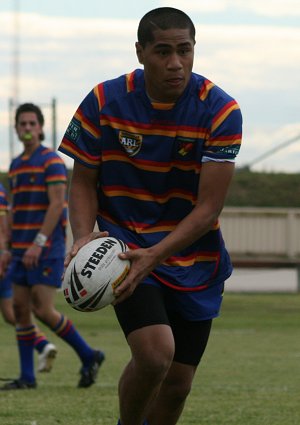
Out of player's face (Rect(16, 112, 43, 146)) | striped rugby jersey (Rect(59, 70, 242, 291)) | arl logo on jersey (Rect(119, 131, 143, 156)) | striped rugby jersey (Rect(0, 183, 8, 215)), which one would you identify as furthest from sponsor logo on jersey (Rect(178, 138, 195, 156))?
striped rugby jersey (Rect(0, 183, 8, 215))

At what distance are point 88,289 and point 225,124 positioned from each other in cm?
98

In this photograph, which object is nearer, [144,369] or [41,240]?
[144,369]

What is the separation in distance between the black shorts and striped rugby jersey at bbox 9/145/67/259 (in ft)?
15.7

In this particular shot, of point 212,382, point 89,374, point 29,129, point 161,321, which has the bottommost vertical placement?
point 212,382

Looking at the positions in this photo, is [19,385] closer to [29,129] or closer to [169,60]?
[29,129]

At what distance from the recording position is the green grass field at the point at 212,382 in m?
8.48

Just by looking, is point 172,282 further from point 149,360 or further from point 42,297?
point 42,297

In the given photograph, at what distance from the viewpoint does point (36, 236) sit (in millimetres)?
10898

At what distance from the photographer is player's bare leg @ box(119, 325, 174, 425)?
221 inches

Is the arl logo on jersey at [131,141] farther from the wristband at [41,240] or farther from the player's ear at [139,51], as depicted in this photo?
the wristband at [41,240]

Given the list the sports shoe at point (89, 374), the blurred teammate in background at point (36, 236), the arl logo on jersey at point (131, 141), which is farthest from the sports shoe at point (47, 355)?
the arl logo on jersey at point (131, 141)

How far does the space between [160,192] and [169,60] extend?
62 cm

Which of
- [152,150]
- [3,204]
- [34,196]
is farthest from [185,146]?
[3,204]

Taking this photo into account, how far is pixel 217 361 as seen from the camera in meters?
13.2
